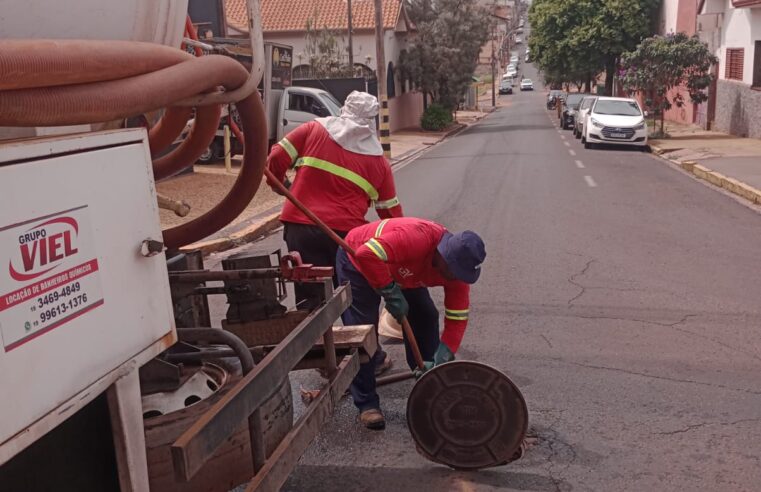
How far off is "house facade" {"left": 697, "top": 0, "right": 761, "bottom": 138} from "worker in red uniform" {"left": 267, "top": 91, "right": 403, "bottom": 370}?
2225 cm

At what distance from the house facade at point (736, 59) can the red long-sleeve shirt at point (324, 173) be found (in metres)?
22.3

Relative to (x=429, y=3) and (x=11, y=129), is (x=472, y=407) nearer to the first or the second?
(x=11, y=129)

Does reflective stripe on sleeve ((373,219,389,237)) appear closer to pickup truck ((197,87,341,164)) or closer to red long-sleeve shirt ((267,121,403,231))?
red long-sleeve shirt ((267,121,403,231))

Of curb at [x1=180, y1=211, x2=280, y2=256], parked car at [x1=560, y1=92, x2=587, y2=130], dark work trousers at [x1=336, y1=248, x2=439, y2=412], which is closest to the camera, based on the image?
dark work trousers at [x1=336, y1=248, x2=439, y2=412]

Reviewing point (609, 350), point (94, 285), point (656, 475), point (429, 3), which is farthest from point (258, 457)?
point (429, 3)

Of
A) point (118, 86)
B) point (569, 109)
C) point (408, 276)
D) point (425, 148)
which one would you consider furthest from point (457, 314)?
point (569, 109)

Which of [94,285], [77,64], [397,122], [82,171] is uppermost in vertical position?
[77,64]

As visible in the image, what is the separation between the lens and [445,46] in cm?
3872

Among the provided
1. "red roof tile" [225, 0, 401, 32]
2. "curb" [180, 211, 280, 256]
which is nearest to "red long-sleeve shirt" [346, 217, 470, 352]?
"curb" [180, 211, 280, 256]

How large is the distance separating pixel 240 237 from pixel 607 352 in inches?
229

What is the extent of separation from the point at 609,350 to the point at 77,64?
4757mm

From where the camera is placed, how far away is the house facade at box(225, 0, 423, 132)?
35812 mm

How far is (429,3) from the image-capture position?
4034cm

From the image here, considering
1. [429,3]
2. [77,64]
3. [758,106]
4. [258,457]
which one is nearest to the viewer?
[77,64]
